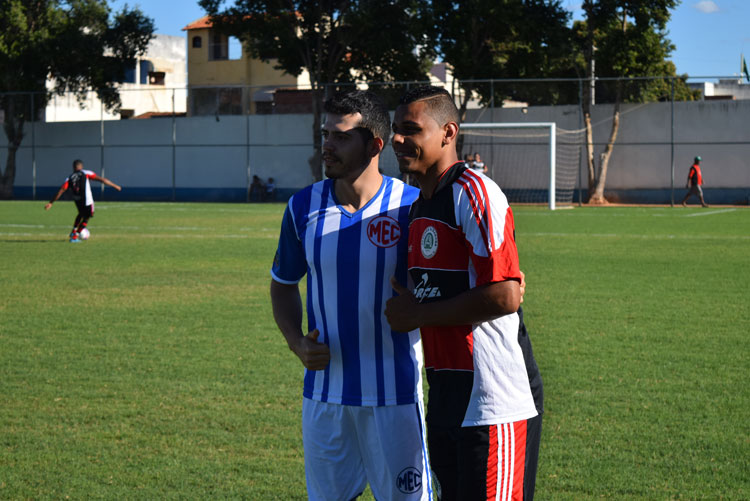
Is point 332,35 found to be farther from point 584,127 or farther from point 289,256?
point 289,256

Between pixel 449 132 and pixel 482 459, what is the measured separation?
3.40 feet

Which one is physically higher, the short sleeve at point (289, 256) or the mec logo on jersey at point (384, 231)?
the mec logo on jersey at point (384, 231)

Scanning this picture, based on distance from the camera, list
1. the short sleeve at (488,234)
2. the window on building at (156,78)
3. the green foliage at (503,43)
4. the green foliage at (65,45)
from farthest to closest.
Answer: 1. the window on building at (156,78)
2. the green foliage at (65,45)
3. the green foliage at (503,43)
4. the short sleeve at (488,234)

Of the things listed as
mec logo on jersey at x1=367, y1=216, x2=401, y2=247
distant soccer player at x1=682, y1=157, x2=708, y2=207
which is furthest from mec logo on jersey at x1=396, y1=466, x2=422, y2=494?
distant soccer player at x1=682, y1=157, x2=708, y2=207

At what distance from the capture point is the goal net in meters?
37.2

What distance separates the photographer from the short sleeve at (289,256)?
3.29 metres

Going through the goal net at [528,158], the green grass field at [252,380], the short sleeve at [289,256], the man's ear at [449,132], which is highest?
the goal net at [528,158]

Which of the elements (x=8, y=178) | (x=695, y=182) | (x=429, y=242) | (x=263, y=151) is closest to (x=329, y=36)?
(x=263, y=151)

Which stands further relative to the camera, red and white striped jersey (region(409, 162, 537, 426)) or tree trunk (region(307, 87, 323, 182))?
tree trunk (region(307, 87, 323, 182))

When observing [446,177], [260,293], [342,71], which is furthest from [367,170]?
[342,71]

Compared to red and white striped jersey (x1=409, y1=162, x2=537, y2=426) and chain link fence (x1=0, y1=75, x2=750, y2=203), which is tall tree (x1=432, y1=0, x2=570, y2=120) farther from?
red and white striped jersey (x1=409, y1=162, x2=537, y2=426)

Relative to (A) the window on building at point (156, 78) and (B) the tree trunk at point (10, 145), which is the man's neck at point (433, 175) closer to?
(B) the tree trunk at point (10, 145)

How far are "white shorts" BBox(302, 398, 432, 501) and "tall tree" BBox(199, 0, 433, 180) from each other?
34.8m

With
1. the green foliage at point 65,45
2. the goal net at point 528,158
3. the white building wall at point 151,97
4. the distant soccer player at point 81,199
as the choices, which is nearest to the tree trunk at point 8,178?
the green foliage at point 65,45
